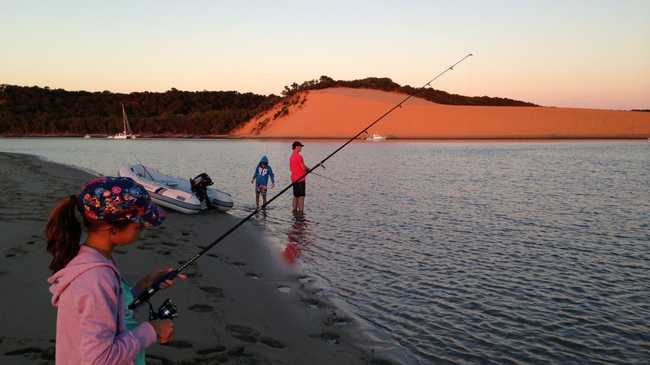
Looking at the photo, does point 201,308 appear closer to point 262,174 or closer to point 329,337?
point 329,337

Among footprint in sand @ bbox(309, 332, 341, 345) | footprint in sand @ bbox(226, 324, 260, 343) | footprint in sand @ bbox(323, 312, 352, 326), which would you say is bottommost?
footprint in sand @ bbox(323, 312, 352, 326)

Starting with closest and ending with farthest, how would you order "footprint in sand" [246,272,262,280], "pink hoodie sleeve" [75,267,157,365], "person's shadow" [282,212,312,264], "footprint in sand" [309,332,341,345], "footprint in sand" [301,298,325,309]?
1. "pink hoodie sleeve" [75,267,157,365]
2. "footprint in sand" [309,332,341,345]
3. "footprint in sand" [301,298,325,309]
4. "footprint in sand" [246,272,262,280]
5. "person's shadow" [282,212,312,264]

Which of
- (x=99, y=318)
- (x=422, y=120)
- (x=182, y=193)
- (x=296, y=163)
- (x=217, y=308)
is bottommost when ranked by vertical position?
(x=217, y=308)

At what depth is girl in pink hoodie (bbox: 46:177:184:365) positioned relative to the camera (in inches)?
77.3

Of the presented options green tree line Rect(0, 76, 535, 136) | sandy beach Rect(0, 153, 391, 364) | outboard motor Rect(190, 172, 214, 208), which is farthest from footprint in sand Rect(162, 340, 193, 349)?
green tree line Rect(0, 76, 535, 136)

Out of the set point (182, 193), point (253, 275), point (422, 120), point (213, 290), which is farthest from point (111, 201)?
point (422, 120)

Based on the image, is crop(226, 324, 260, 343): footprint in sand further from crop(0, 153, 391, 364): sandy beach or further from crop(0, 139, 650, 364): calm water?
crop(0, 139, 650, 364): calm water

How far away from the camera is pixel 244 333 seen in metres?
4.98

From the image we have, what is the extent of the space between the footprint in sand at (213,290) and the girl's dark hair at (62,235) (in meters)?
4.02

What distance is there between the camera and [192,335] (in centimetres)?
476

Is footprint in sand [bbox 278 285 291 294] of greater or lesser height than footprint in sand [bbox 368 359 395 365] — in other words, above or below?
below

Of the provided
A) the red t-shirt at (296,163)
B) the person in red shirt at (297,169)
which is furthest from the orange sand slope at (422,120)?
the red t-shirt at (296,163)

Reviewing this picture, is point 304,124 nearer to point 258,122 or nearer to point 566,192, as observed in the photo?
point 258,122

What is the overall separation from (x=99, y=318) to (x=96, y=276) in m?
0.16
